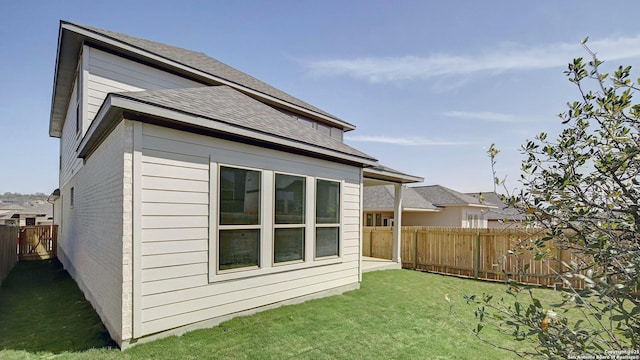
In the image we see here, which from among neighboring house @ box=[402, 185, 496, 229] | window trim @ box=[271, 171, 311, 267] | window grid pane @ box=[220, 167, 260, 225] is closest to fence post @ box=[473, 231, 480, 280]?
window trim @ box=[271, 171, 311, 267]

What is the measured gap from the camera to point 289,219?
20.6 feet

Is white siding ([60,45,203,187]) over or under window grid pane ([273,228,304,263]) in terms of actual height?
over

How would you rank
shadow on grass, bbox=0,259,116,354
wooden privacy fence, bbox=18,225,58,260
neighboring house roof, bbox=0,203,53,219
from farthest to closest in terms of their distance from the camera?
neighboring house roof, bbox=0,203,53,219 → wooden privacy fence, bbox=18,225,58,260 → shadow on grass, bbox=0,259,116,354

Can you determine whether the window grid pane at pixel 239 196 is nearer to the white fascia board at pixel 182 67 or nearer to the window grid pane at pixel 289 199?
the window grid pane at pixel 289 199

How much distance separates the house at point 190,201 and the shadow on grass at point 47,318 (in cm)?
30

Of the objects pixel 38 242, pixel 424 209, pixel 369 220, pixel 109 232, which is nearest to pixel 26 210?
pixel 38 242

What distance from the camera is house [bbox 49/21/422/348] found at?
4355 mm

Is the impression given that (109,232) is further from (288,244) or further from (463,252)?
(463,252)

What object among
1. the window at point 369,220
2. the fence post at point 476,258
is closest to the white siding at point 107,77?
the fence post at point 476,258

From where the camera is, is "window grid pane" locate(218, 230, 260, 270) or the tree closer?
the tree

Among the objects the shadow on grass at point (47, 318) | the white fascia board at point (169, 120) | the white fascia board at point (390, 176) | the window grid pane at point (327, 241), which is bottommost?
the shadow on grass at point (47, 318)

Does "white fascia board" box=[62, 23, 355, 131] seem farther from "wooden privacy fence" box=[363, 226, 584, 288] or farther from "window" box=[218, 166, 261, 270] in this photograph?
"wooden privacy fence" box=[363, 226, 584, 288]

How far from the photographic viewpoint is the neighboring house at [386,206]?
18.8 meters

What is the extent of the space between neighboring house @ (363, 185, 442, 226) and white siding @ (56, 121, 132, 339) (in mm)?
14694
